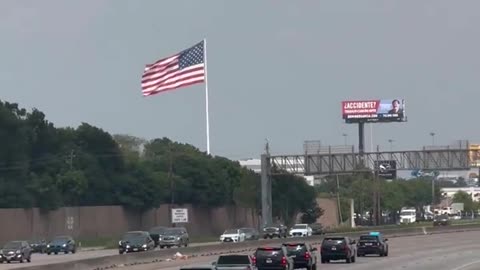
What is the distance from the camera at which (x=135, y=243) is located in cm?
8019

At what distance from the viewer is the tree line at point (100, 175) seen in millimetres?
114312

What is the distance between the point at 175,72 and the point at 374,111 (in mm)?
96196

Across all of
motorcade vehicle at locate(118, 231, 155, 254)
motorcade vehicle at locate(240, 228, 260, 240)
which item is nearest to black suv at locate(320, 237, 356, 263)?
motorcade vehicle at locate(118, 231, 155, 254)

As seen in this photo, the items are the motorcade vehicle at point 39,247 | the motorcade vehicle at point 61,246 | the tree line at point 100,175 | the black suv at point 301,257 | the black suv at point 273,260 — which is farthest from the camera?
the tree line at point 100,175

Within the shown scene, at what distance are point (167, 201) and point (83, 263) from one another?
247 feet

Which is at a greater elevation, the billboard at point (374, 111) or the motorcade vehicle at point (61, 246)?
the billboard at point (374, 111)

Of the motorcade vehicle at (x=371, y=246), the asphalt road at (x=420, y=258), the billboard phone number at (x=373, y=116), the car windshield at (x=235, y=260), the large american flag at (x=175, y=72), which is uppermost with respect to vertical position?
the billboard phone number at (x=373, y=116)

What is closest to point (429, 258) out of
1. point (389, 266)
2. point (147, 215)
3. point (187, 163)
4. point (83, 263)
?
point (389, 266)

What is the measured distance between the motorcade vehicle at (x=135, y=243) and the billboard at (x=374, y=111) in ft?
317

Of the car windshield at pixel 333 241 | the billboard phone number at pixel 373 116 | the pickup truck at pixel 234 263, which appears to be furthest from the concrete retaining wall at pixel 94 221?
the pickup truck at pixel 234 263

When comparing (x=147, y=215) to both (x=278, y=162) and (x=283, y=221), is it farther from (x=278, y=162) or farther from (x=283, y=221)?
(x=283, y=221)

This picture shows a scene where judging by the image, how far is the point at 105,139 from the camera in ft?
426

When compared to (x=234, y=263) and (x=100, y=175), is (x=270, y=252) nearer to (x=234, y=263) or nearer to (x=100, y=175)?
(x=234, y=263)

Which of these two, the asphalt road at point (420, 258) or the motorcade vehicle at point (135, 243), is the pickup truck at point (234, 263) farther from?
the motorcade vehicle at point (135, 243)
